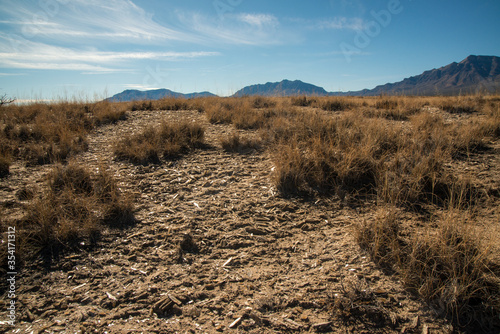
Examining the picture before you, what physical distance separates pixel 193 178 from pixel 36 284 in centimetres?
217

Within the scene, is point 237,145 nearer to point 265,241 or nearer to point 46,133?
point 265,241

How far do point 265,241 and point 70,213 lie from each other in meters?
2.23

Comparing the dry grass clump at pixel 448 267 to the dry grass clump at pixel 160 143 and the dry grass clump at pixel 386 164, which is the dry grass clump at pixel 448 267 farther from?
the dry grass clump at pixel 160 143

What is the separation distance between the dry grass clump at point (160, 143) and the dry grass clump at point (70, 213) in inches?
37.4

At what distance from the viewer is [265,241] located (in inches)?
104

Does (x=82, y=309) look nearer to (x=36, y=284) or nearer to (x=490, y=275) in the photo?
(x=36, y=284)

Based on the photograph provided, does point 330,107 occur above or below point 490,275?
above

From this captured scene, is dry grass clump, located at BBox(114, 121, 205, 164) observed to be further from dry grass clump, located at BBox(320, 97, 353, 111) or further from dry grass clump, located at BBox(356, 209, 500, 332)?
dry grass clump, located at BBox(320, 97, 353, 111)

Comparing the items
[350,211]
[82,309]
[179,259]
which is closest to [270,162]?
[350,211]

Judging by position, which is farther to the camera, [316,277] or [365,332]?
[316,277]

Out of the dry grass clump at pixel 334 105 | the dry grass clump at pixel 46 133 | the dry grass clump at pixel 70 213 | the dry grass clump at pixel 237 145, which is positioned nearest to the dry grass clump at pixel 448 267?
the dry grass clump at pixel 70 213

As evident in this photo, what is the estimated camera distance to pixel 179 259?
2.40 m

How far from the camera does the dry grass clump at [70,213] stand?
247 centimetres

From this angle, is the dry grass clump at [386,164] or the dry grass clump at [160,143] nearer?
the dry grass clump at [386,164]
